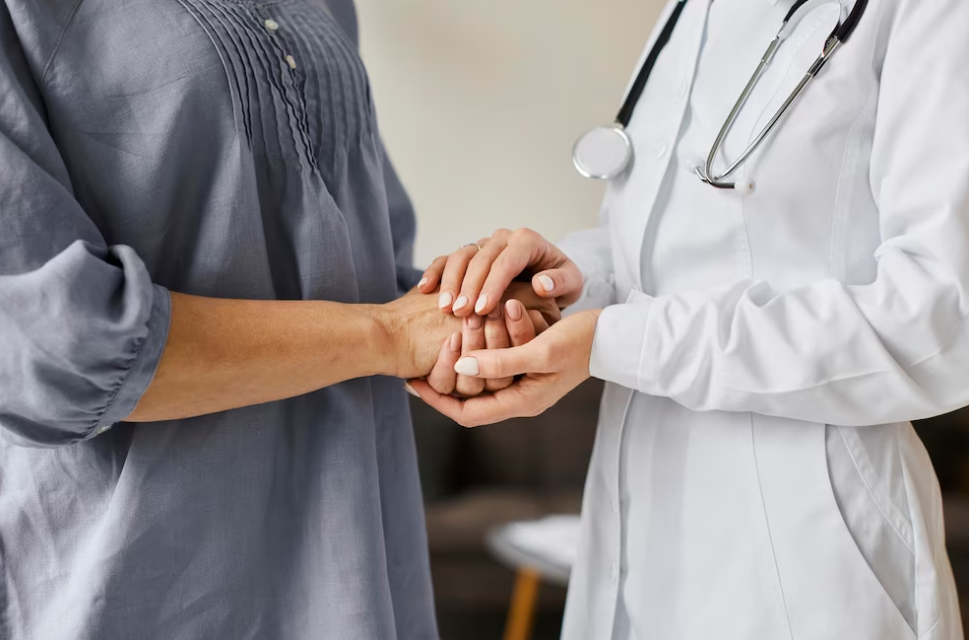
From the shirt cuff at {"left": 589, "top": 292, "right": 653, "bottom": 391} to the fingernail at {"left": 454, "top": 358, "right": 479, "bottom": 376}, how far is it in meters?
0.14

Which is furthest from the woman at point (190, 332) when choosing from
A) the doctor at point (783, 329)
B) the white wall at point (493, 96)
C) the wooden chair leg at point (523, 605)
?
the wooden chair leg at point (523, 605)

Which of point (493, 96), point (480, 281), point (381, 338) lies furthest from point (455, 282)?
point (493, 96)

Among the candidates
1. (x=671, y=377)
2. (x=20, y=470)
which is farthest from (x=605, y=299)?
(x=20, y=470)

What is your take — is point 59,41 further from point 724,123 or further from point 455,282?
point 724,123

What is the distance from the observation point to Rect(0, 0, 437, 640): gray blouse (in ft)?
2.19

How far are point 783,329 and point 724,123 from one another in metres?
0.26

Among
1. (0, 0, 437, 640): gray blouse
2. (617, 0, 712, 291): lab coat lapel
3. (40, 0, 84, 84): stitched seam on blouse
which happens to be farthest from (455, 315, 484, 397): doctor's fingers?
(40, 0, 84, 84): stitched seam on blouse

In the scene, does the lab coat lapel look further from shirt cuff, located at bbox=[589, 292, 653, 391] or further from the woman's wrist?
the woman's wrist

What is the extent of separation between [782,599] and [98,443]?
0.76 metres

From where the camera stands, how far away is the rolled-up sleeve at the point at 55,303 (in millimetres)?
636

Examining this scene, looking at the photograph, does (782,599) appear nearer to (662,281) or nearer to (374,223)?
(662,281)

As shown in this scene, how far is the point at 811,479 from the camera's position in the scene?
0.92m

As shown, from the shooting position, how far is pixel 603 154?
1.10m

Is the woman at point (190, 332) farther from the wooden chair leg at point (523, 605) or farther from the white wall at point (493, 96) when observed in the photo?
the wooden chair leg at point (523, 605)
